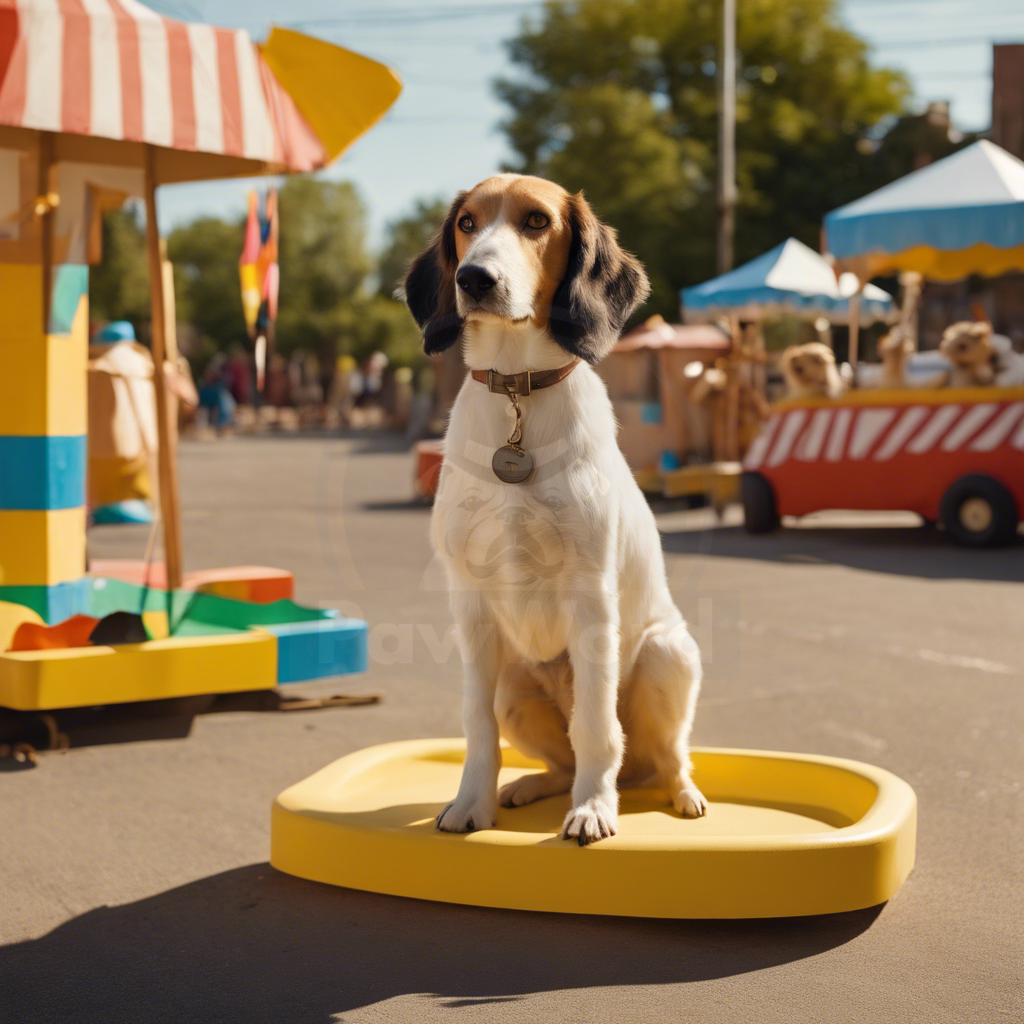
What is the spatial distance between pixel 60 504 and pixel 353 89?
213 centimetres

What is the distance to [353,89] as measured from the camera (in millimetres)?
5199

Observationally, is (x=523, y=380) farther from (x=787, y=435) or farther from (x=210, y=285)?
(x=210, y=285)

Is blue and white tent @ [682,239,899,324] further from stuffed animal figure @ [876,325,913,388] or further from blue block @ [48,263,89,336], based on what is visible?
blue block @ [48,263,89,336]

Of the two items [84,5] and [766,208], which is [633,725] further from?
[766,208]

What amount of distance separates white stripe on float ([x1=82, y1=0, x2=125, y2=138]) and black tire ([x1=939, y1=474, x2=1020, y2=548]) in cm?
787

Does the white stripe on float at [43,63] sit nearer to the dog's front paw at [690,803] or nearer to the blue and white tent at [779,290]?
the dog's front paw at [690,803]

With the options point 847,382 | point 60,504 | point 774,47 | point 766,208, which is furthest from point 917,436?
point 774,47

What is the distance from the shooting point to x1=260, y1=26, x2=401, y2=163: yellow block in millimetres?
5059

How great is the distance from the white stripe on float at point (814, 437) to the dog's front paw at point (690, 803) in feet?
26.6

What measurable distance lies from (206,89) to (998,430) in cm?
765

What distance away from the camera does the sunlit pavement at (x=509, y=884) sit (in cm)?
265

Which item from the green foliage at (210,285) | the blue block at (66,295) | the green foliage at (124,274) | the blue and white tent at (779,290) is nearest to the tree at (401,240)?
the green foliage at (210,285)

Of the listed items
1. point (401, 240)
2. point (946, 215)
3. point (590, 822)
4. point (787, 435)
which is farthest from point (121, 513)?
point (401, 240)

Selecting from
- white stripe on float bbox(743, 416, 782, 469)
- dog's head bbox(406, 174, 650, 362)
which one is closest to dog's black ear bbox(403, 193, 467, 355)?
dog's head bbox(406, 174, 650, 362)
